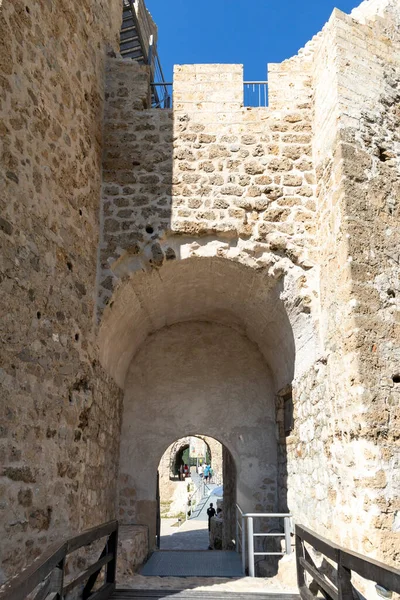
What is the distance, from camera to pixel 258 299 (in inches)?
253

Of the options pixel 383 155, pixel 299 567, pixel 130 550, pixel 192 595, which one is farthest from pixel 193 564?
pixel 383 155

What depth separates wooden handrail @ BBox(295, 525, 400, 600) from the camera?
7.96 feet

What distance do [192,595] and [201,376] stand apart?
372 centimetres

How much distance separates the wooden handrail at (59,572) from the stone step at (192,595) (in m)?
0.14

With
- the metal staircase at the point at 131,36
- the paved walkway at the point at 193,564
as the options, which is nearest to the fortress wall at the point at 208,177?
the paved walkway at the point at 193,564

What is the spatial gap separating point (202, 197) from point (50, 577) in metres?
3.96

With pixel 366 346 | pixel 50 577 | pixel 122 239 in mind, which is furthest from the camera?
pixel 122 239

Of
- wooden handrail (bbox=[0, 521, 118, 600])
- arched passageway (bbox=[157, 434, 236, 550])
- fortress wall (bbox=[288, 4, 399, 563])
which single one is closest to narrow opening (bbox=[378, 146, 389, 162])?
fortress wall (bbox=[288, 4, 399, 563])

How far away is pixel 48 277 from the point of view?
14.6ft

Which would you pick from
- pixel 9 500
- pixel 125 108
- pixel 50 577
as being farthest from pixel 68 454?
pixel 125 108

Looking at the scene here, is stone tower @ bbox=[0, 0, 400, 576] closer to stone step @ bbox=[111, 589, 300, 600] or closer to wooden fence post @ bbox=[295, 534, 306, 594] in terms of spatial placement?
wooden fence post @ bbox=[295, 534, 306, 594]

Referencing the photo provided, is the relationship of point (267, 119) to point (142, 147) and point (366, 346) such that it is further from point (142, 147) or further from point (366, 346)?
point (366, 346)

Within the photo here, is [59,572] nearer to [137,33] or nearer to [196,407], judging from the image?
[196,407]

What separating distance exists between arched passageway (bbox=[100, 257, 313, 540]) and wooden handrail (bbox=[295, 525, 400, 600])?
93.4 inches
